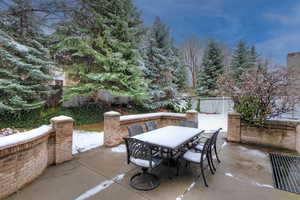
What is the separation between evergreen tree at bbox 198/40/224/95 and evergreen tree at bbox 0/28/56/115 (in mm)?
13498

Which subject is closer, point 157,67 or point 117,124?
point 117,124

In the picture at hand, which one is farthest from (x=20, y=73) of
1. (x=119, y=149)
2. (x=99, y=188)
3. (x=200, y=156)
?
(x=200, y=156)

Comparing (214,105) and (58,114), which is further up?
(214,105)

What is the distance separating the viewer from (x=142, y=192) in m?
2.34

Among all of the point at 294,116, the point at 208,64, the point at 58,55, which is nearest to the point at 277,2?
the point at 208,64

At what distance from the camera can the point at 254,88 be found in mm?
4699

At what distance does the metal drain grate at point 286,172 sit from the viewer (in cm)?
255

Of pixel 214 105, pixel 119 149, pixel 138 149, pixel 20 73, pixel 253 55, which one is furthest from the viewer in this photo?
pixel 253 55

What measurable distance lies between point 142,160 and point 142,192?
501 millimetres

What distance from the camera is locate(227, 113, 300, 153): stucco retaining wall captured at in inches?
170

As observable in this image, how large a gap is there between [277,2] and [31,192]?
65.1 ft

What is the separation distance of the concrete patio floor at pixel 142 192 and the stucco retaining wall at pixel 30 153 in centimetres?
17

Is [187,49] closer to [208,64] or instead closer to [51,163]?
[208,64]

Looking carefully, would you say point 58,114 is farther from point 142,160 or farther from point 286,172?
point 286,172
